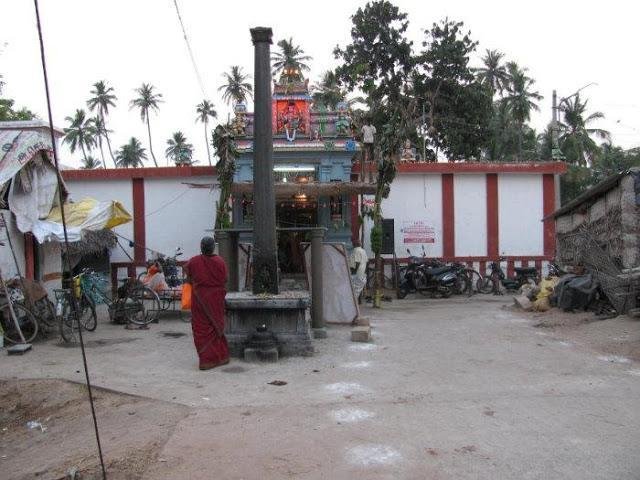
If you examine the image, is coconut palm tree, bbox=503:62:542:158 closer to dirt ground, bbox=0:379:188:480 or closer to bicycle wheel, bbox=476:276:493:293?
bicycle wheel, bbox=476:276:493:293

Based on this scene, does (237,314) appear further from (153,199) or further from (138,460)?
(153,199)

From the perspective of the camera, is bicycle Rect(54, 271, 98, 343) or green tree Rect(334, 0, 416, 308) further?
green tree Rect(334, 0, 416, 308)

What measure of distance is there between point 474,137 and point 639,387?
26.6 metres

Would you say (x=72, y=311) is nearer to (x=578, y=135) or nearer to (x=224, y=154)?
(x=224, y=154)

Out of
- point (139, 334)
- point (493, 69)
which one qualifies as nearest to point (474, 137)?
point (493, 69)

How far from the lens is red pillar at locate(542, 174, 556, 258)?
1755 centimetres

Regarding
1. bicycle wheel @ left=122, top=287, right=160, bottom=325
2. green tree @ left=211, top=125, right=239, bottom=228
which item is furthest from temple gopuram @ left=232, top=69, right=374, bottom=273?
bicycle wheel @ left=122, top=287, right=160, bottom=325

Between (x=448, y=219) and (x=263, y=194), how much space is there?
10.7 m

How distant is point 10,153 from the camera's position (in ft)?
33.6

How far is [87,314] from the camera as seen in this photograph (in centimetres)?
1041

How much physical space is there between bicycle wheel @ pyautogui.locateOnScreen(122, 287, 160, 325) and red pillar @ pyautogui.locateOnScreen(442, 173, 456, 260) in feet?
31.0

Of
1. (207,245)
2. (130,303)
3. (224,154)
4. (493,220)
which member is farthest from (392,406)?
(493,220)

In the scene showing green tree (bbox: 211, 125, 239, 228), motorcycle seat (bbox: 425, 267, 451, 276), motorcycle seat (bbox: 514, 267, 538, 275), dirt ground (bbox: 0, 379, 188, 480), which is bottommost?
dirt ground (bbox: 0, 379, 188, 480)

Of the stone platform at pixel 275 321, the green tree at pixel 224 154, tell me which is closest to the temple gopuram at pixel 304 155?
the green tree at pixel 224 154
